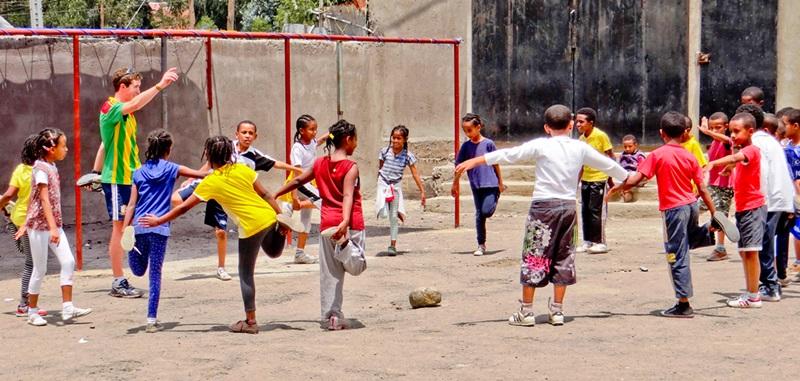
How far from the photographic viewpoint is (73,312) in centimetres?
855

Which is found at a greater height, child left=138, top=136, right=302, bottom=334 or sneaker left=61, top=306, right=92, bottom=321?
child left=138, top=136, right=302, bottom=334

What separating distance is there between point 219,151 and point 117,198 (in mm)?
2477

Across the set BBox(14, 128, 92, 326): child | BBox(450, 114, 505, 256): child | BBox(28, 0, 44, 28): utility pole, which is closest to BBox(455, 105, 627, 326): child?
BBox(14, 128, 92, 326): child

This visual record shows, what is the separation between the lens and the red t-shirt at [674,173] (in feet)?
26.9

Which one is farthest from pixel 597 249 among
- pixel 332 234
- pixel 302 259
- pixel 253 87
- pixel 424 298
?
pixel 253 87

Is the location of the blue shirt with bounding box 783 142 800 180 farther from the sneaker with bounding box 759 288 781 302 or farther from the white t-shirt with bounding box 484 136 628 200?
the white t-shirt with bounding box 484 136 628 200

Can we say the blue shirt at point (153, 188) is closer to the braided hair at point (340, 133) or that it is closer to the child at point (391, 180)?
the braided hair at point (340, 133)

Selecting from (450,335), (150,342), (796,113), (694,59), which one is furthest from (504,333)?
(694,59)

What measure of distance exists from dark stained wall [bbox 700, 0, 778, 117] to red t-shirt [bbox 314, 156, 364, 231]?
363 inches

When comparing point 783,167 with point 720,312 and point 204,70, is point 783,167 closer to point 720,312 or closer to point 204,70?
point 720,312

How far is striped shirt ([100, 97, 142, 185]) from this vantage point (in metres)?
9.92

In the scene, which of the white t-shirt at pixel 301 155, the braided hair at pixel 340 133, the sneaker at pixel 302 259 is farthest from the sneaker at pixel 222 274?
the braided hair at pixel 340 133

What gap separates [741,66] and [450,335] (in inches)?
378

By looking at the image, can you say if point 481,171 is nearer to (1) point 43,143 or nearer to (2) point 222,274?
(2) point 222,274
